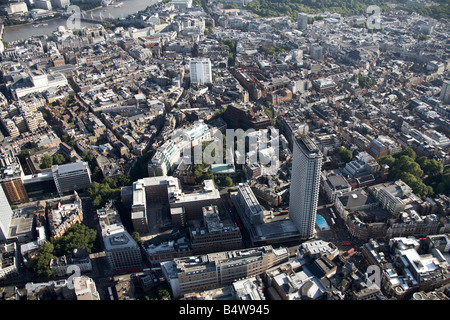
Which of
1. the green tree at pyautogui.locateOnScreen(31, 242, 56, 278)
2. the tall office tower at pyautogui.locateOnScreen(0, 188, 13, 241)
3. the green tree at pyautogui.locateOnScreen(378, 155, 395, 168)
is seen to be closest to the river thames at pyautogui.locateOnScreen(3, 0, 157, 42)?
the tall office tower at pyautogui.locateOnScreen(0, 188, 13, 241)

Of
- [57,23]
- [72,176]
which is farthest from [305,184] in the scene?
[57,23]

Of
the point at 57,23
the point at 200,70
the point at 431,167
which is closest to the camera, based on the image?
the point at 431,167

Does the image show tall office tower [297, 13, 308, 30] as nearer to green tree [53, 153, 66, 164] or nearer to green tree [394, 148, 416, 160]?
green tree [394, 148, 416, 160]

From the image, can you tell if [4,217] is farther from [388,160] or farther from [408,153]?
[408,153]

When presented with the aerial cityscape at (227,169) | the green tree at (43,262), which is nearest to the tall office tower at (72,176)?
the aerial cityscape at (227,169)

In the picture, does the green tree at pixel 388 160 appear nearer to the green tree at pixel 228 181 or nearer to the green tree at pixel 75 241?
the green tree at pixel 228 181
